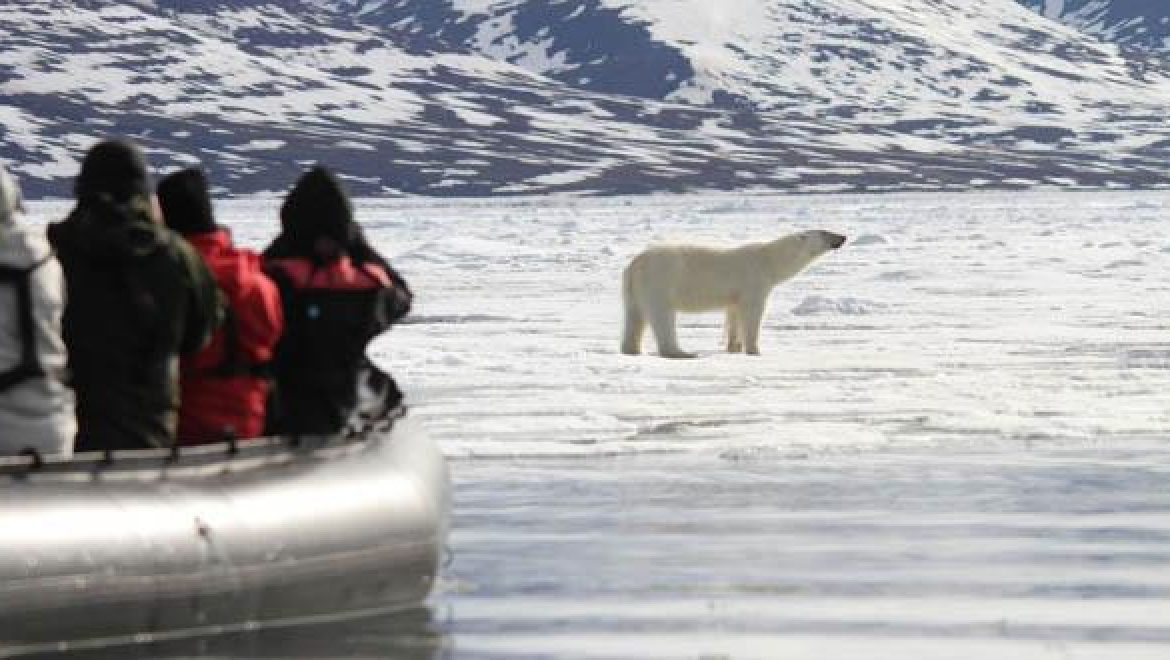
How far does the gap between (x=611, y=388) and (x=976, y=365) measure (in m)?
3.13

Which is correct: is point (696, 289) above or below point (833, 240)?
below

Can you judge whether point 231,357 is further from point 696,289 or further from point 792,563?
point 696,289

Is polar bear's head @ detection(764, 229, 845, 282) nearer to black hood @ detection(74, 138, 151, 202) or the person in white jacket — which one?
black hood @ detection(74, 138, 151, 202)

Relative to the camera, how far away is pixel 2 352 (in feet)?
22.6

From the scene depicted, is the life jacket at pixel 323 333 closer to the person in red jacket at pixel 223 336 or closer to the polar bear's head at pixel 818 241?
the person in red jacket at pixel 223 336

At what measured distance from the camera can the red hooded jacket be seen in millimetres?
7797

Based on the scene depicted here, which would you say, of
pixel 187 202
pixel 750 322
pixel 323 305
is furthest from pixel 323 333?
pixel 750 322

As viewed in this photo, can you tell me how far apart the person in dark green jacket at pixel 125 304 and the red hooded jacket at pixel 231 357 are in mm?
305

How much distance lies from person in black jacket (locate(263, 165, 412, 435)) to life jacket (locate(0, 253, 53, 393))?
4.24 ft

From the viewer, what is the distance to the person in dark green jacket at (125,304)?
717cm

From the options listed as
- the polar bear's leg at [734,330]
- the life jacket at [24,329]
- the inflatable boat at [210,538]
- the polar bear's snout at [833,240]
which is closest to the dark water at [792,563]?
the inflatable boat at [210,538]

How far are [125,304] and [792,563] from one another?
8.04 ft

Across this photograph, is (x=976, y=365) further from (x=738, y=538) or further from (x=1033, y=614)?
(x=1033, y=614)

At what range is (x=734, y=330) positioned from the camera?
18969 mm
